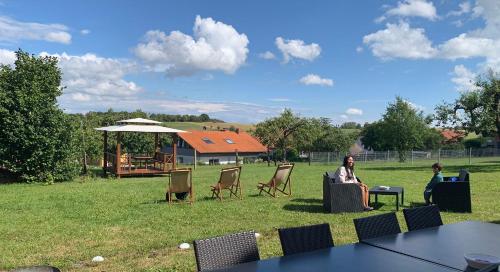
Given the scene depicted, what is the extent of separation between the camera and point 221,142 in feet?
196

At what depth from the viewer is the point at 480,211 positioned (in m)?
8.04

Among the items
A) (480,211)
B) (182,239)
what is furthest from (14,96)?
(480,211)

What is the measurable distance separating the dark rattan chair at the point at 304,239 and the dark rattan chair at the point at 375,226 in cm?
30

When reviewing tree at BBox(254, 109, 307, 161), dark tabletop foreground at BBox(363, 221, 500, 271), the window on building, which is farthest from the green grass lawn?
the window on building

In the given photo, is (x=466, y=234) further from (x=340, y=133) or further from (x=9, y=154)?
(x=340, y=133)

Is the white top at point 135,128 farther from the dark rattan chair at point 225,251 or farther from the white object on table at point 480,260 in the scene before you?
the white object on table at point 480,260

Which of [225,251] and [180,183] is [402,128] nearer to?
[180,183]

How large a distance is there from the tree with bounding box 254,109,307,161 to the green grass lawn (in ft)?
75.1

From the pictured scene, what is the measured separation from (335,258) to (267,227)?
13.7 feet

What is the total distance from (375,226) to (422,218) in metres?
0.61

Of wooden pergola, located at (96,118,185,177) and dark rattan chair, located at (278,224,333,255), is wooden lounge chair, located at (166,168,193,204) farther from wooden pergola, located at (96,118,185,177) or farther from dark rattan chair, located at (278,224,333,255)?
wooden pergola, located at (96,118,185,177)

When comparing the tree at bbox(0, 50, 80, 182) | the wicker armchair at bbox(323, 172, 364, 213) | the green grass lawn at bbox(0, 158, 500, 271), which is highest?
the tree at bbox(0, 50, 80, 182)

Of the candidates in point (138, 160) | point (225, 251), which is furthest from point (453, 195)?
point (138, 160)

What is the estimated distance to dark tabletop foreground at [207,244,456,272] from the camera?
2.42 m
